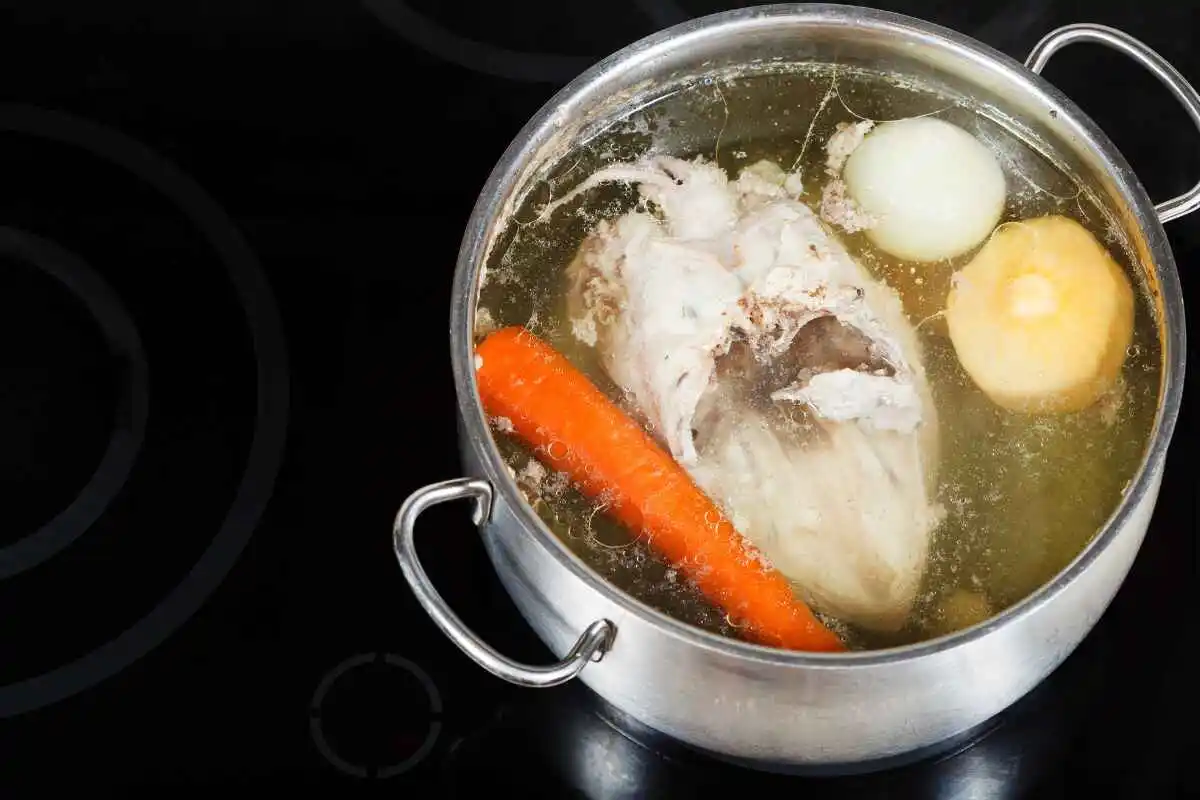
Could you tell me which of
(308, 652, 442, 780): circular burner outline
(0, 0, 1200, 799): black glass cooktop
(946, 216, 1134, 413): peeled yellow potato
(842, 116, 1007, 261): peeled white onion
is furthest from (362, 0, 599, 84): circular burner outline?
(308, 652, 442, 780): circular burner outline

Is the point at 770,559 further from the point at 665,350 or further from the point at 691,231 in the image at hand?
the point at 691,231

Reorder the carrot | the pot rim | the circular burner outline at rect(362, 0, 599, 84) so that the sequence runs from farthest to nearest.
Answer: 1. the circular burner outline at rect(362, 0, 599, 84)
2. the carrot
3. the pot rim

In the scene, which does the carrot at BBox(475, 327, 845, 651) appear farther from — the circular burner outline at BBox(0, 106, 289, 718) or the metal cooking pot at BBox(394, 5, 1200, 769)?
the circular burner outline at BBox(0, 106, 289, 718)

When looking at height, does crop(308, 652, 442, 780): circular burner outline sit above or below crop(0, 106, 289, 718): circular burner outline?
below

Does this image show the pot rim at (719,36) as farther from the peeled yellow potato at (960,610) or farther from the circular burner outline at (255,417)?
the circular burner outline at (255,417)

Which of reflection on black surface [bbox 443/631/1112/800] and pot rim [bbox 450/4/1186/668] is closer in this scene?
pot rim [bbox 450/4/1186/668]

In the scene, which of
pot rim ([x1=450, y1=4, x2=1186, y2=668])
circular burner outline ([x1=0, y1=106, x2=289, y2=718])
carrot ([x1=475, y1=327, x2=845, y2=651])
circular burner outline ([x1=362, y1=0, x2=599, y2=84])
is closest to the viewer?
pot rim ([x1=450, y1=4, x2=1186, y2=668])

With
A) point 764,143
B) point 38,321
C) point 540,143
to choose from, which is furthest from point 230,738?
point 764,143
